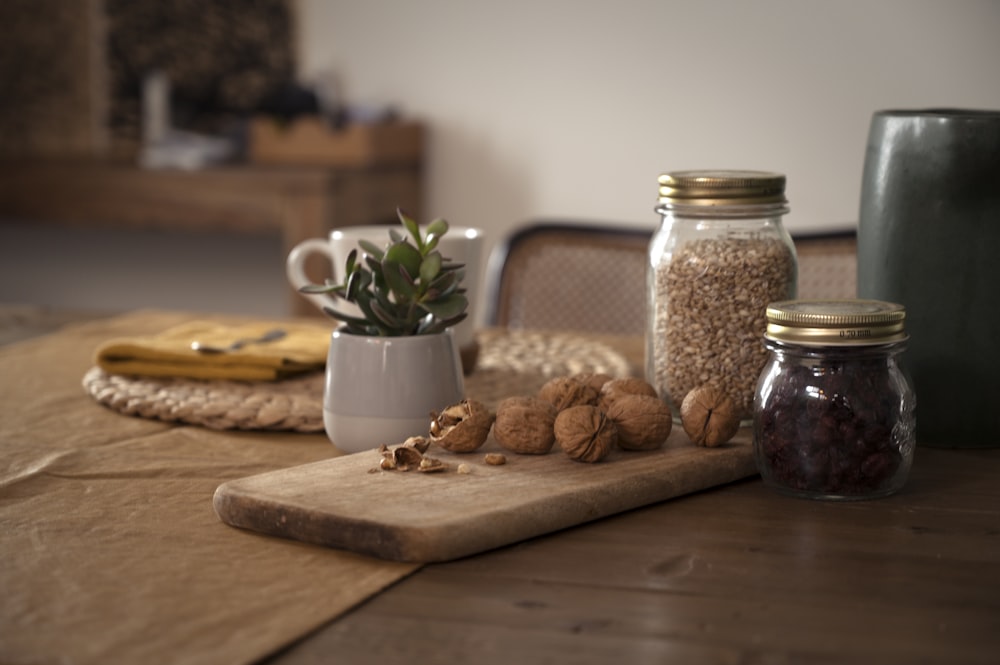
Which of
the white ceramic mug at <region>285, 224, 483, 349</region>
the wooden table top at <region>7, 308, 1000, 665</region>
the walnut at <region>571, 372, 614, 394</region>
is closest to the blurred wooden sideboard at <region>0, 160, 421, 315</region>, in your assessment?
the white ceramic mug at <region>285, 224, 483, 349</region>

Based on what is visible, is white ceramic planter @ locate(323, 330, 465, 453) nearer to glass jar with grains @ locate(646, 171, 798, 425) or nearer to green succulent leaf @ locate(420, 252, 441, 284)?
green succulent leaf @ locate(420, 252, 441, 284)

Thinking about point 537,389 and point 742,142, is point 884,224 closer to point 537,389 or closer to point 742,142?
point 537,389

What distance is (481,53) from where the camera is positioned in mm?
2975

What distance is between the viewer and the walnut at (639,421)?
85cm

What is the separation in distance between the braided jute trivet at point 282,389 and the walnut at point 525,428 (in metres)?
0.07

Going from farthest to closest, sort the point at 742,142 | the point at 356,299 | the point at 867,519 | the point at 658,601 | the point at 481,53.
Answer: the point at 481,53 → the point at 742,142 → the point at 356,299 → the point at 867,519 → the point at 658,601

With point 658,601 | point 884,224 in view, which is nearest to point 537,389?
point 884,224

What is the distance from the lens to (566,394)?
89 centimetres

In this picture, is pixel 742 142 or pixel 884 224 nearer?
pixel 884 224

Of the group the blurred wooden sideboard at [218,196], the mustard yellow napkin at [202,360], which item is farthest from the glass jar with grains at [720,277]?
the blurred wooden sideboard at [218,196]

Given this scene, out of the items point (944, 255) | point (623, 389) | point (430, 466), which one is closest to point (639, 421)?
point (623, 389)

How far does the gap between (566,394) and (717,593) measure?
28 cm

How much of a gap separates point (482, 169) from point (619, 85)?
401 millimetres

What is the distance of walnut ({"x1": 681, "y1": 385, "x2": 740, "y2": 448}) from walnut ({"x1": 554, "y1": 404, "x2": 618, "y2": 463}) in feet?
0.24
